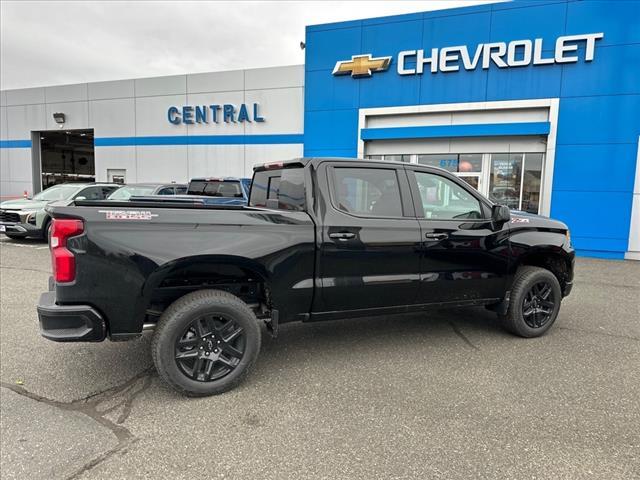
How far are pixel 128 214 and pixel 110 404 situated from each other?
145 centimetres

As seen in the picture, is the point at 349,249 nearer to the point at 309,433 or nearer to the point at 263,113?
the point at 309,433

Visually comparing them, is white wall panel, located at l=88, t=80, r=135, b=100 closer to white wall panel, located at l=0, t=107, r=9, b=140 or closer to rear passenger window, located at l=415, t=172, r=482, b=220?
white wall panel, located at l=0, t=107, r=9, b=140

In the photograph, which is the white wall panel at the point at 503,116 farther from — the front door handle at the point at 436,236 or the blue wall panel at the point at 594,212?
the front door handle at the point at 436,236

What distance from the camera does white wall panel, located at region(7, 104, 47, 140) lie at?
20.9 metres

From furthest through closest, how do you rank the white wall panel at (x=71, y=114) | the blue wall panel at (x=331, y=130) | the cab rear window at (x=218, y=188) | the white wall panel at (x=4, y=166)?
the white wall panel at (x=4, y=166)
the white wall panel at (x=71, y=114)
the blue wall panel at (x=331, y=130)
the cab rear window at (x=218, y=188)

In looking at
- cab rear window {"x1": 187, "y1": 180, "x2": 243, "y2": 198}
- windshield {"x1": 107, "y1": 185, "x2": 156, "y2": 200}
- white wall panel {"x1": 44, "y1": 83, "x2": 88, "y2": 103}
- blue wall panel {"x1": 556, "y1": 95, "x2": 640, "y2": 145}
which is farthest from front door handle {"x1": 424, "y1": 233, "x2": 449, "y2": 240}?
white wall panel {"x1": 44, "y1": 83, "x2": 88, "y2": 103}

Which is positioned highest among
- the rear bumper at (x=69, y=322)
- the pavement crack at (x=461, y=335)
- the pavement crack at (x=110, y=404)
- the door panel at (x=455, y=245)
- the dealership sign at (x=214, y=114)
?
the dealership sign at (x=214, y=114)

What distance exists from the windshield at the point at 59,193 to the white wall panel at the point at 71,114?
25.8 feet

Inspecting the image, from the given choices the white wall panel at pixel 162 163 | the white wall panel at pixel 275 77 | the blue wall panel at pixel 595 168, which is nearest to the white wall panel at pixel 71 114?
the white wall panel at pixel 162 163

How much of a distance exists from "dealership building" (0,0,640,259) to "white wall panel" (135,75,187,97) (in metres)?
0.04

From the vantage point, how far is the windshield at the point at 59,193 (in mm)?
12562

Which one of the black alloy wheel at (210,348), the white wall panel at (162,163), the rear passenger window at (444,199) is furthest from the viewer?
the white wall panel at (162,163)

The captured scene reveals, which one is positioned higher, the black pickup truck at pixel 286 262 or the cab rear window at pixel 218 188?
the cab rear window at pixel 218 188

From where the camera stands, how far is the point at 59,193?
1285cm
